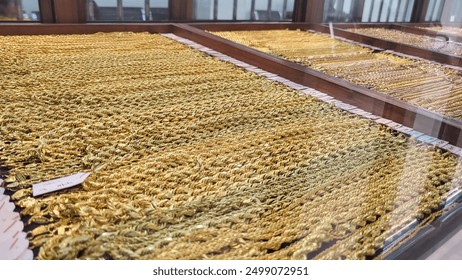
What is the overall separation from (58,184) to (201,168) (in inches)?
9.8

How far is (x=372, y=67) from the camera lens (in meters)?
1.61

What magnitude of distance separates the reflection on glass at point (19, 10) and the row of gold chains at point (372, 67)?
2.88 ft

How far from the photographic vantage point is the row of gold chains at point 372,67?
127cm

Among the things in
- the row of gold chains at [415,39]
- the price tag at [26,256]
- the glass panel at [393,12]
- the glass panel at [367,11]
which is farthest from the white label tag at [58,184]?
the glass panel at [393,12]

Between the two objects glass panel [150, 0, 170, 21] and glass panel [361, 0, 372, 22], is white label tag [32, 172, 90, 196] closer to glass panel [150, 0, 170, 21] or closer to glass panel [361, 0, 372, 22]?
glass panel [150, 0, 170, 21]

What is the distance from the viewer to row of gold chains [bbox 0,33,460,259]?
57cm

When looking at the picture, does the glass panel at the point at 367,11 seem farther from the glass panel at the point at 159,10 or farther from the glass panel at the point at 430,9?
the glass panel at the point at 159,10

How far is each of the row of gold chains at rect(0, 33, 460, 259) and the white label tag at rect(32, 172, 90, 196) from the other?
14 millimetres

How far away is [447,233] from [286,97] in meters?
0.64

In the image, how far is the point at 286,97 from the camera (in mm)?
1200

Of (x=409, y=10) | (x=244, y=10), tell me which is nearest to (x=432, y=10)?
(x=409, y=10)

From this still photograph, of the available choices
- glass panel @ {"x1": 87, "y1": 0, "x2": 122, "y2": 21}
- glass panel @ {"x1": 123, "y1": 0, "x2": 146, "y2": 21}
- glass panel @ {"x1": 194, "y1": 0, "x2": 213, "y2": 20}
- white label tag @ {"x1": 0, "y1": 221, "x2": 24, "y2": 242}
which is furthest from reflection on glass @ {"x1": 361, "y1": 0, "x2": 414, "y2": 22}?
white label tag @ {"x1": 0, "y1": 221, "x2": 24, "y2": 242}
